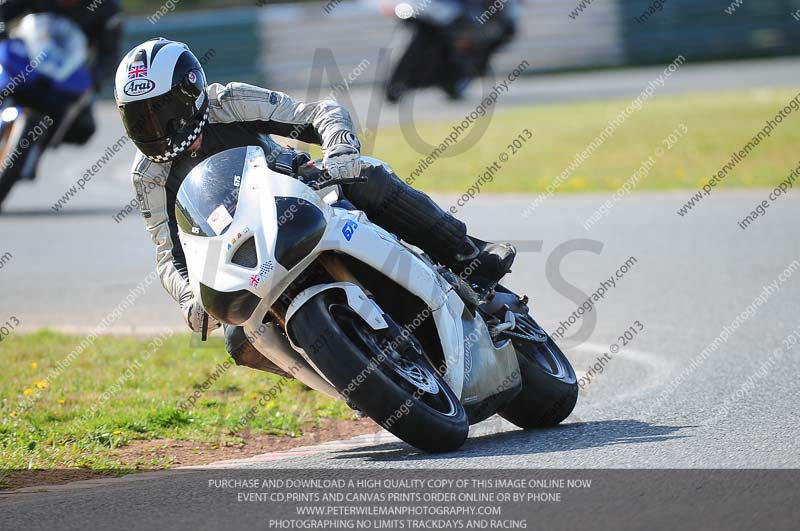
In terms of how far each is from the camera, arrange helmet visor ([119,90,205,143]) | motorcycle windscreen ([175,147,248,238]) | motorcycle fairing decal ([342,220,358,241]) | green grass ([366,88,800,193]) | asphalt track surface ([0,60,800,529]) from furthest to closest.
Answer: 1. green grass ([366,88,800,193])
2. helmet visor ([119,90,205,143])
3. motorcycle fairing decal ([342,220,358,241])
4. motorcycle windscreen ([175,147,248,238])
5. asphalt track surface ([0,60,800,529])

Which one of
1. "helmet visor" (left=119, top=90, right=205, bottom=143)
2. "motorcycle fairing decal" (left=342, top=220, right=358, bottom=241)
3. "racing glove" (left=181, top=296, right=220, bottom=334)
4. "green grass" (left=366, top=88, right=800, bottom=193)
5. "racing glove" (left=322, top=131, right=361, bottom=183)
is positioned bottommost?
"green grass" (left=366, top=88, right=800, bottom=193)

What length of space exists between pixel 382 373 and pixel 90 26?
9904 millimetres

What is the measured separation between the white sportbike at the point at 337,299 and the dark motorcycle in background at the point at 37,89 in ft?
24.3

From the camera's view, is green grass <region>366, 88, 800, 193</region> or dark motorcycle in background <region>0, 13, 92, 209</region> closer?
dark motorcycle in background <region>0, 13, 92, 209</region>

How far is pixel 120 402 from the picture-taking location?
6.54 meters

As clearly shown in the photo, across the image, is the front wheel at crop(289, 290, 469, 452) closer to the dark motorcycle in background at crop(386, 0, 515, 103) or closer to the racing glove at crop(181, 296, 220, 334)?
the racing glove at crop(181, 296, 220, 334)

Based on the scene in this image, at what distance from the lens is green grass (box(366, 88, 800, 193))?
14.2 metres

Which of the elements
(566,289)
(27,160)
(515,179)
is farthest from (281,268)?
(515,179)

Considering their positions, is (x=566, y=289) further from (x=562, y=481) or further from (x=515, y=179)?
(x=515, y=179)

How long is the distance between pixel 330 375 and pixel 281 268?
0.44 meters

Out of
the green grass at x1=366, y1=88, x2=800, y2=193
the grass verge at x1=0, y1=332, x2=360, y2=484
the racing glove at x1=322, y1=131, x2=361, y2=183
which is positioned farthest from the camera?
the green grass at x1=366, y1=88, x2=800, y2=193

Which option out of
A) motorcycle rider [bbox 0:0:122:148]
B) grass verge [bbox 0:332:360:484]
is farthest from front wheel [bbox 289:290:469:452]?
motorcycle rider [bbox 0:0:122:148]

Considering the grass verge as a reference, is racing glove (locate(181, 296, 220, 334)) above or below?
above

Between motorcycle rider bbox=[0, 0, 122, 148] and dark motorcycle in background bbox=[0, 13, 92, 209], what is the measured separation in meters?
0.14
